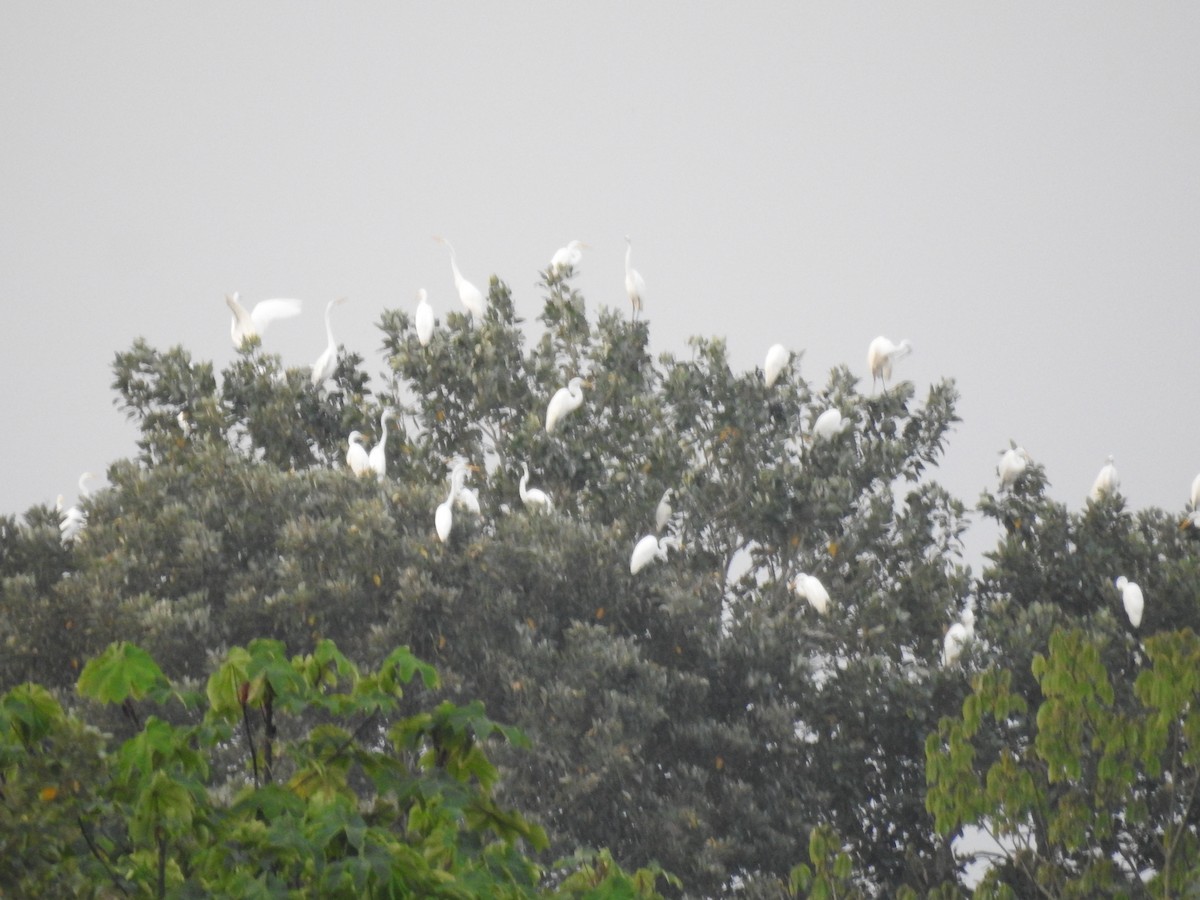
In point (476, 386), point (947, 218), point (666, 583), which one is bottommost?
point (666, 583)

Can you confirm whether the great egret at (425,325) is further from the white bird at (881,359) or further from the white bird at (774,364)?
the white bird at (881,359)

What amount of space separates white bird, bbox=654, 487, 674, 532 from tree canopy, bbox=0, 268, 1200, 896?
8cm

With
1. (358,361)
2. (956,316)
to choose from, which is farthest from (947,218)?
(358,361)

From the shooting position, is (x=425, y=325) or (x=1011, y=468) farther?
(x=425, y=325)

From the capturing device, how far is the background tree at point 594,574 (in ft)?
35.6

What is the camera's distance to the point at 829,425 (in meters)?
13.0

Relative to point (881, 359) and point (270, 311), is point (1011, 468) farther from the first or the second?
point (270, 311)

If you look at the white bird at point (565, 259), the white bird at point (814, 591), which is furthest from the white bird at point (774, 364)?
the white bird at point (814, 591)

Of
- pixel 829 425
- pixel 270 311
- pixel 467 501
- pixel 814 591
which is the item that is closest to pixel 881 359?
pixel 829 425

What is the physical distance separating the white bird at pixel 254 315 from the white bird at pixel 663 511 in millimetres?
3503

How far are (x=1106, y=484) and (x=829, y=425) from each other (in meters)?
2.20

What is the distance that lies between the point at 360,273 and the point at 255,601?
7489 inches

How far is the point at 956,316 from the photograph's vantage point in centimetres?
13788

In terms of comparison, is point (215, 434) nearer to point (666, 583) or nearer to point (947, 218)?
point (666, 583)
